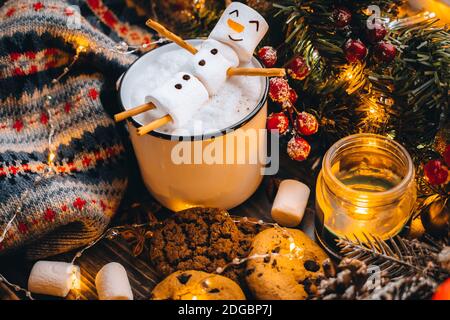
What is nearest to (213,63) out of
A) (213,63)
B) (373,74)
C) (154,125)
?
(213,63)

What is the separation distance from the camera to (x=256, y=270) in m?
0.94

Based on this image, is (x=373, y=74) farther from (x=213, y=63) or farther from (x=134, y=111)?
(x=134, y=111)

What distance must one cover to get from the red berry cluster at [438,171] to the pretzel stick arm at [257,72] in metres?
0.28

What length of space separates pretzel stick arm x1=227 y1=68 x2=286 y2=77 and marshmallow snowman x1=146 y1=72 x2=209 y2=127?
6cm

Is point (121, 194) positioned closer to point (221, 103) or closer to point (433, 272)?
point (221, 103)

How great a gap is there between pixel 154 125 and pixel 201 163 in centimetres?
11

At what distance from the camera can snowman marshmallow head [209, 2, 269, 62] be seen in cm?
97

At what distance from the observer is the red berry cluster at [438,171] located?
909mm

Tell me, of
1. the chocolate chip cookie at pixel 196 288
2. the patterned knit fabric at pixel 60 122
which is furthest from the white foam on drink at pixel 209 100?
the chocolate chip cookie at pixel 196 288

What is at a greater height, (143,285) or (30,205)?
(30,205)

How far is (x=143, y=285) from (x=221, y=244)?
15 cm

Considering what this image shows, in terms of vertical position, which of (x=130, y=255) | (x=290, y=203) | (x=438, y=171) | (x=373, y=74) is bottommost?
(x=130, y=255)

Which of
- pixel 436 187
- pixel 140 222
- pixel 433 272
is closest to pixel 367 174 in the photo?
pixel 436 187

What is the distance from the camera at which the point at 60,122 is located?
1067 millimetres
